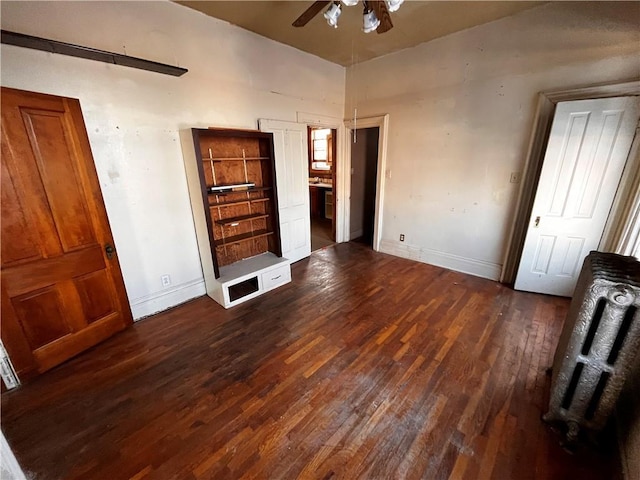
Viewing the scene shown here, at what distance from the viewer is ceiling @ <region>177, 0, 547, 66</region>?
249cm

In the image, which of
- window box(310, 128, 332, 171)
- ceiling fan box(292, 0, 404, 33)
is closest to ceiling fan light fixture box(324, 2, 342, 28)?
ceiling fan box(292, 0, 404, 33)

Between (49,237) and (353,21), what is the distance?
3.48 m

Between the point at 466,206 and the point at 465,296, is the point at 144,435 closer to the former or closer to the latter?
the point at 465,296

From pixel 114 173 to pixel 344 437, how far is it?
9.19 feet

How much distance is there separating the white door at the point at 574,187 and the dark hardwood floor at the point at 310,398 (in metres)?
0.41

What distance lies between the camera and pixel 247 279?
298cm

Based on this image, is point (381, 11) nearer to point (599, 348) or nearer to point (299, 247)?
point (599, 348)

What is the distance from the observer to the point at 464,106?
3.17 m

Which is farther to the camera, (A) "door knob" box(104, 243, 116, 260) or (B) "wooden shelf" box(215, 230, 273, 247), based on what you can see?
(B) "wooden shelf" box(215, 230, 273, 247)

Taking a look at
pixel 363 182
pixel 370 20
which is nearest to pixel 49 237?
pixel 370 20

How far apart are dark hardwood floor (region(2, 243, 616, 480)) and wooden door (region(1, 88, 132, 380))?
0.31 meters

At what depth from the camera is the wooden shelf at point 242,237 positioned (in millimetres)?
3066

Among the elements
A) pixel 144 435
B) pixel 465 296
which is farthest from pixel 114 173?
pixel 465 296

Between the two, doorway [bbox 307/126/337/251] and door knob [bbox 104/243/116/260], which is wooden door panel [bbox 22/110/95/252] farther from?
doorway [bbox 307/126/337/251]
